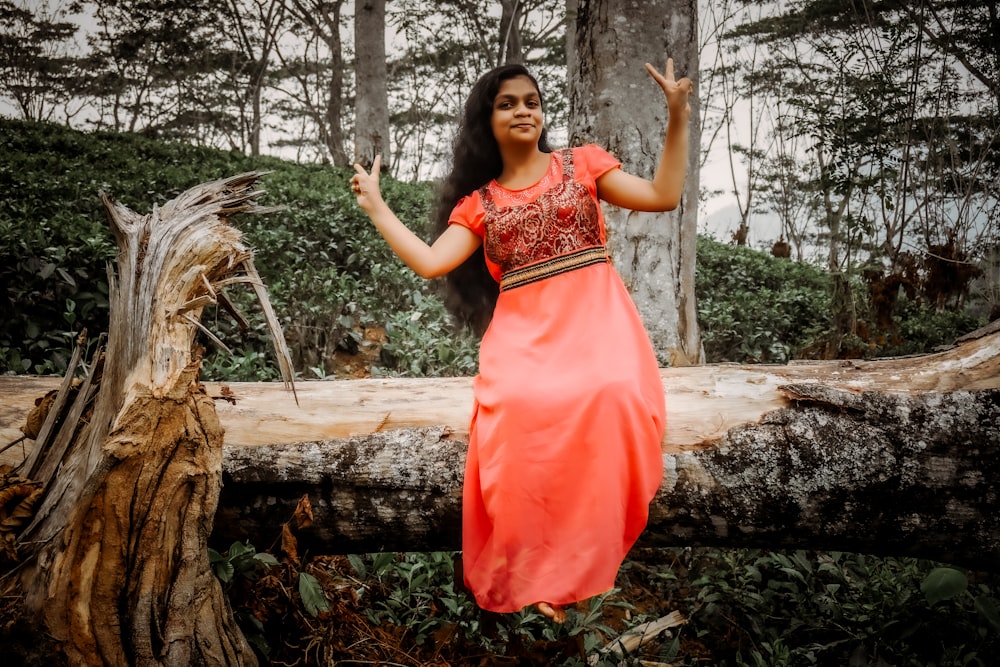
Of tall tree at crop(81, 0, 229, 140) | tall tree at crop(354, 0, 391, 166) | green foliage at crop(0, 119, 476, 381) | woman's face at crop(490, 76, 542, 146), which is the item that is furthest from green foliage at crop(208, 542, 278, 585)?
tall tree at crop(81, 0, 229, 140)

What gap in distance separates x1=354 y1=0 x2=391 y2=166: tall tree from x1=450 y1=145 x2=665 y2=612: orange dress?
33.1 feet

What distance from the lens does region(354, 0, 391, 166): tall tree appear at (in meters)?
11.8

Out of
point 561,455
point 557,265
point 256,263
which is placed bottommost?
point 561,455

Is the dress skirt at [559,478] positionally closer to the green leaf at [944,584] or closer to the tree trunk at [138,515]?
the tree trunk at [138,515]

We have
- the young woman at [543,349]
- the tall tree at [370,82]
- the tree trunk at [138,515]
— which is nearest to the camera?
the tree trunk at [138,515]

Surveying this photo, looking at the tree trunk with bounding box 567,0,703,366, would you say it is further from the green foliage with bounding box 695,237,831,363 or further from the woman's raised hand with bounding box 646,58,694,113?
the green foliage with bounding box 695,237,831,363

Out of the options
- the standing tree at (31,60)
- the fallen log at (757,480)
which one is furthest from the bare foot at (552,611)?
the standing tree at (31,60)

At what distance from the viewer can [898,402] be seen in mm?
2281

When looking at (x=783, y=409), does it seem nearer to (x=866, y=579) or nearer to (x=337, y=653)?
(x=866, y=579)

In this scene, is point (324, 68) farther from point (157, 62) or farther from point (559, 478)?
point (559, 478)

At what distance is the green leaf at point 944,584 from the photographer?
2.39 meters

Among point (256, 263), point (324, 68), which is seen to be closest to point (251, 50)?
point (324, 68)

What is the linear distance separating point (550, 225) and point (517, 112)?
0.50 meters

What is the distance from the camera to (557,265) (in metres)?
2.68
